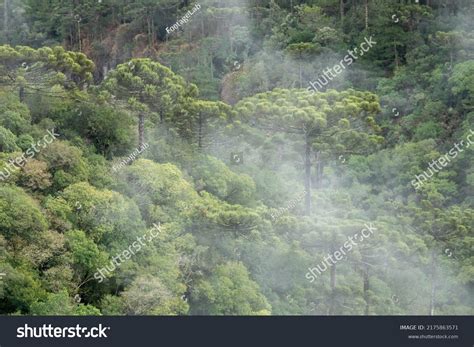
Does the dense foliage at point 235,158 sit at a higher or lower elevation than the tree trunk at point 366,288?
higher

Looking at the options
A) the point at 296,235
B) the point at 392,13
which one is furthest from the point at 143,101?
the point at 392,13

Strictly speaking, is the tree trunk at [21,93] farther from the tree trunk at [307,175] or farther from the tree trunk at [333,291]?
the tree trunk at [333,291]

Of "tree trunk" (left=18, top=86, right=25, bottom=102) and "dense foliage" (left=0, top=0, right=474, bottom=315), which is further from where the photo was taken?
"tree trunk" (left=18, top=86, right=25, bottom=102)

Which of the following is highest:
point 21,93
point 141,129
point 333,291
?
point 21,93

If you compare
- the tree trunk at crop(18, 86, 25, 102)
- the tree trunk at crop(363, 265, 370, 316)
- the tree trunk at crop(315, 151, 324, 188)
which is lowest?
the tree trunk at crop(363, 265, 370, 316)

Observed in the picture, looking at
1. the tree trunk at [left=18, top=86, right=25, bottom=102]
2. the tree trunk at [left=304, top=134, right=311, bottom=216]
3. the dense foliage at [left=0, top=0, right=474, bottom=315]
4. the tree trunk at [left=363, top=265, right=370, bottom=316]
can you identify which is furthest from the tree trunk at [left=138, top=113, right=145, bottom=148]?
the tree trunk at [left=363, top=265, right=370, bottom=316]

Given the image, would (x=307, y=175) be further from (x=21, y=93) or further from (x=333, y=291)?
(x=21, y=93)

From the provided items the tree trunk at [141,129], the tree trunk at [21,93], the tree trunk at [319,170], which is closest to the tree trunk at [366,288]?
the tree trunk at [319,170]

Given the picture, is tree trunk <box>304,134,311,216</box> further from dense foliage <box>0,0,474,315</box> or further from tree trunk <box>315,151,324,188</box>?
tree trunk <box>315,151,324,188</box>

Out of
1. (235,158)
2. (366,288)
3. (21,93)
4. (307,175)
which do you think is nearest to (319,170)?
(307,175)

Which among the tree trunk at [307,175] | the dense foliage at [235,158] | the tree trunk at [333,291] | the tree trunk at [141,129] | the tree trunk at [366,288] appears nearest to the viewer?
the dense foliage at [235,158]

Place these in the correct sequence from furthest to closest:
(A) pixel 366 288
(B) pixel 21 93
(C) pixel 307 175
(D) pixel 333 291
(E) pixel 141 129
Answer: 1. (B) pixel 21 93
2. (E) pixel 141 129
3. (C) pixel 307 175
4. (A) pixel 366 288
5. (D) pixel 333 291
